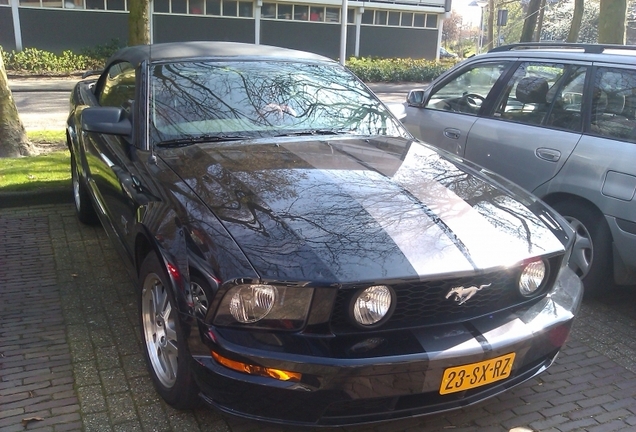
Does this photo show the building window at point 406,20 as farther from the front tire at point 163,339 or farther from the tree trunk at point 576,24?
the front tire at point 163,339

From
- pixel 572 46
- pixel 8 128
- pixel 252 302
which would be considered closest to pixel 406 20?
pixel 8 128

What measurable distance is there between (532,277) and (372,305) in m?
0.90

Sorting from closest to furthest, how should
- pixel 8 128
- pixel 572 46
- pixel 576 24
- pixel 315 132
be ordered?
pixel 315 132
pixel 572 46
pixel 8 128
pixel 576 24

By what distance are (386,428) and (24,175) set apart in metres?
5.37

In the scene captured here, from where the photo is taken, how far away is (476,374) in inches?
106

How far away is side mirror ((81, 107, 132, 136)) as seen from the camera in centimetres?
372

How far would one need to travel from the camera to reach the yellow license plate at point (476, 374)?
2.62 metres

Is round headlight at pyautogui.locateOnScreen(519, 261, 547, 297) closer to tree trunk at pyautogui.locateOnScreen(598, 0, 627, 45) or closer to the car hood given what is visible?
the car hood

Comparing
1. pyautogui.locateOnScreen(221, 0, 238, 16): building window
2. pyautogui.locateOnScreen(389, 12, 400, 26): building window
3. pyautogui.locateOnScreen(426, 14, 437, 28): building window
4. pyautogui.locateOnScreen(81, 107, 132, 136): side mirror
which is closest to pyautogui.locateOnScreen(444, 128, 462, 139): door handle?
pyautogui.locateOnScreen(81, 107, 132, 136): side mirror

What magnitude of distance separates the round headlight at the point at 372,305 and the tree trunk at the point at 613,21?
1068cm

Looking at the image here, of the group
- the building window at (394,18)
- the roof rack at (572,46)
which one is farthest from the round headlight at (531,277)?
the building window at (394,18)

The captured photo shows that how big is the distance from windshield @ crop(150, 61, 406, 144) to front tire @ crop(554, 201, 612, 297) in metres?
1.42

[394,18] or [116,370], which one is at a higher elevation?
[394,18]

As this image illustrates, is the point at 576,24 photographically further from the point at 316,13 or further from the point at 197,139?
the point at 197,139
